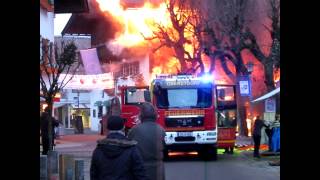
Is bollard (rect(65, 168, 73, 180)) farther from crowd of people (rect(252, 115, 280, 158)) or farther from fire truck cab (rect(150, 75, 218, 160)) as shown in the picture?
crowd of people (rect(252, 115, 280, 158))

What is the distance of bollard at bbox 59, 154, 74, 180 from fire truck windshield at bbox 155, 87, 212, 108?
31.3 feet

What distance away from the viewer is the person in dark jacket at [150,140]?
20.3 ft

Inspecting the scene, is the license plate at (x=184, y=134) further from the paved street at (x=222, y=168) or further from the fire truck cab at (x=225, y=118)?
the fire truck cab at (x=225, y=118)

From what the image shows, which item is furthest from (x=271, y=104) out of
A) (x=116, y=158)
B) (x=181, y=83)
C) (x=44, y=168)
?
(x=116, y=158)

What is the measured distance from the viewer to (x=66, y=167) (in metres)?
12.1

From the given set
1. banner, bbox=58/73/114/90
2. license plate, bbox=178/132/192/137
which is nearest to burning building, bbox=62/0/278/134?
banner, bbox=58/73/114/90

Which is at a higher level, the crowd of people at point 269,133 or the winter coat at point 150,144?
the winter coat at point 150,144

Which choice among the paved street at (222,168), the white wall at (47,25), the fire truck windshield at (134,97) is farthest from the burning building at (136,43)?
the paved street at (222,168)

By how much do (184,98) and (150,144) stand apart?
50.5ft

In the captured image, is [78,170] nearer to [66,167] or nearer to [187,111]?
[66,167]

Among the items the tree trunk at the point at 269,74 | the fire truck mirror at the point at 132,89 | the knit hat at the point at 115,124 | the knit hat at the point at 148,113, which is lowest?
the knit hat at the point at 115,124
